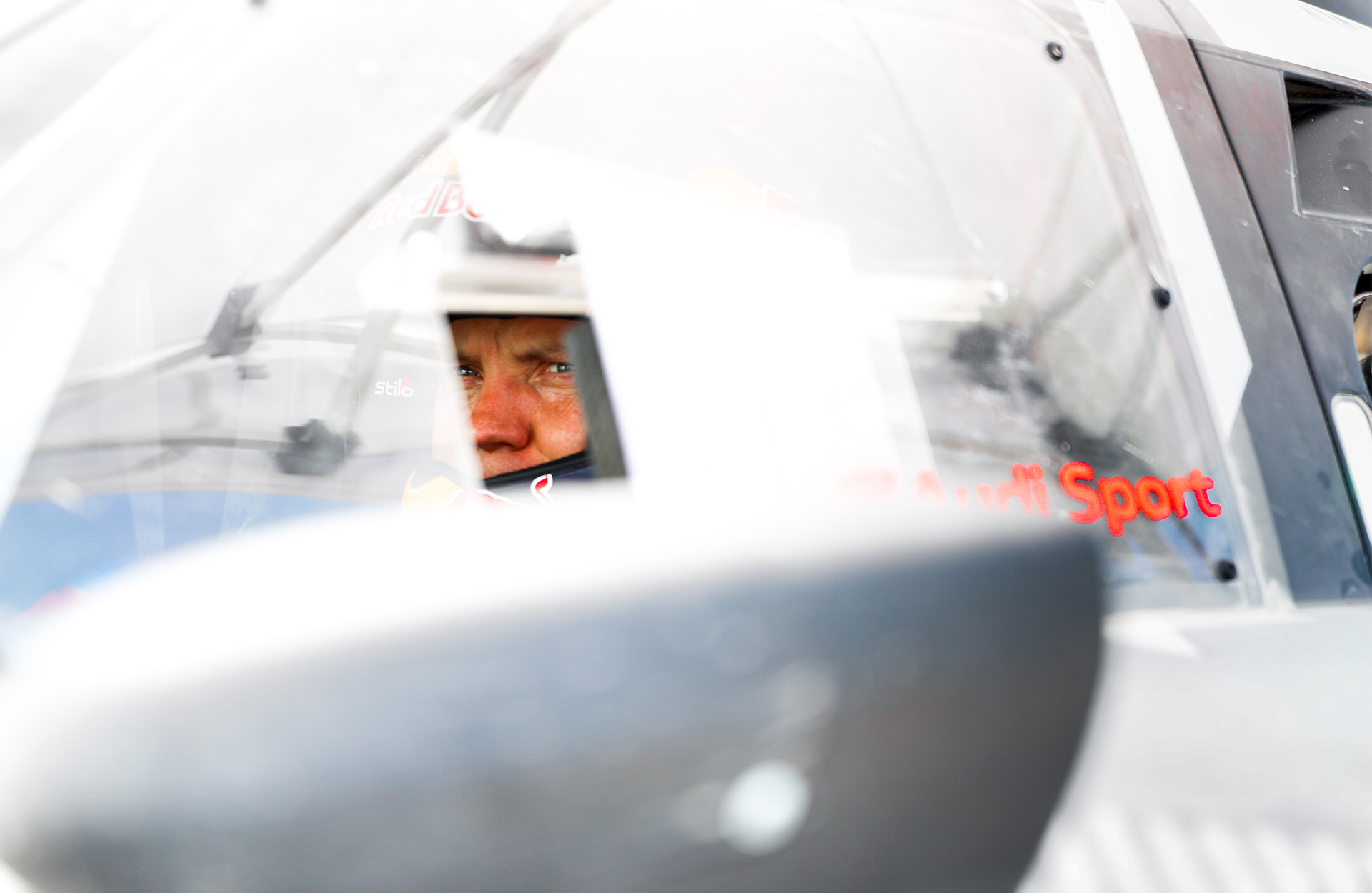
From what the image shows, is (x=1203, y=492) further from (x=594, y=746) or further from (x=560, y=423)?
(x=560, y=423)

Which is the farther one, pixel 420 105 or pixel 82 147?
pixel 420 105

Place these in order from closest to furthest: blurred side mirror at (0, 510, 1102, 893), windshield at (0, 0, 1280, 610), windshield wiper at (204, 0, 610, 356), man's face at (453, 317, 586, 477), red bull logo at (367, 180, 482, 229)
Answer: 1. blurred side mirror at (0, 510, 1102, 893)
2. windshield at (0, 0, 1280, 610)
3. windshield wiper at (204, 0, 610, 356)
4. red bull logo at (367, 180, 482, 229)
5. man's face at (453, 317, 586, 477)

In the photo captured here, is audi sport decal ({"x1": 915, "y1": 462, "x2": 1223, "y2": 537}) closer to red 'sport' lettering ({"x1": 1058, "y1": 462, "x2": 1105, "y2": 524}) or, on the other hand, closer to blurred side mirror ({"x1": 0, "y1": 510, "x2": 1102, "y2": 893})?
red 'sport' lettering ({"x1": 1058, "y1": 462, "x2": 1105, "y2": 524})

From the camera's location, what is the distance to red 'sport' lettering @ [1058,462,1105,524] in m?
0.96

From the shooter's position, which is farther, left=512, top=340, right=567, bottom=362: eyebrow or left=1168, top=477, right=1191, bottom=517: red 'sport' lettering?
left=512, top=340, right=567, bottom=362: eyebrow

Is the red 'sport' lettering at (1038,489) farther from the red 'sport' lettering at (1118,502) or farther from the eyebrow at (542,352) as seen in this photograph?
the eyebrow at (542,352)

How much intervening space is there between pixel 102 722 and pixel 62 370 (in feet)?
2.21

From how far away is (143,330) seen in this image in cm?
150

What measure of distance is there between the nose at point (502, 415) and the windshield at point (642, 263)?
57 mm

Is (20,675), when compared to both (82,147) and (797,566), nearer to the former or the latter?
(797,566)

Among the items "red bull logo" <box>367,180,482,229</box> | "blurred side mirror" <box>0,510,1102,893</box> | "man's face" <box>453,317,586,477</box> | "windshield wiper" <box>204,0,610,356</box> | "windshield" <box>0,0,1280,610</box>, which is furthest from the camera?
"man's face" <box>453,317,586,477</box>

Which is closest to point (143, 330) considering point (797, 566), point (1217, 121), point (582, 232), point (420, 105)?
point (420, 105)

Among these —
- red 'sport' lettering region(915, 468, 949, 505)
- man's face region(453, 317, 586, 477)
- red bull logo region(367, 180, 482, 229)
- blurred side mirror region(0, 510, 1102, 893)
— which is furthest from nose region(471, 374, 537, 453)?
blurred side mirror region(0, 510, 1102, 893)

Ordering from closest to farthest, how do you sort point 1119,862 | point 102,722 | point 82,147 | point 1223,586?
point 102,722 < point 1119,862 < point 82,147 < point 1223,586
